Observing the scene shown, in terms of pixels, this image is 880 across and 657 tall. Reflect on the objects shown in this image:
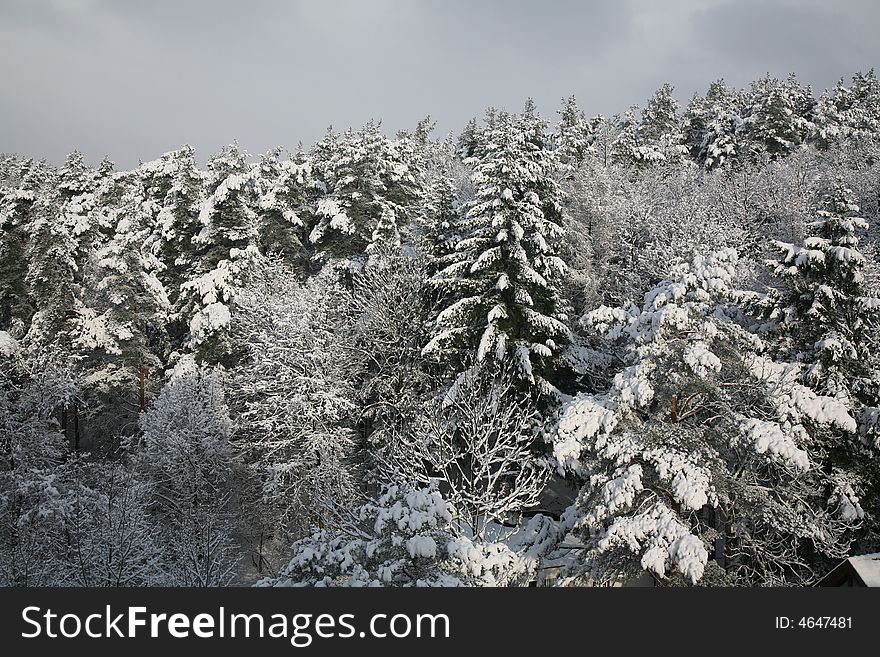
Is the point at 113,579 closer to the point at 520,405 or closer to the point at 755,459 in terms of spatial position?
the point at 520,405

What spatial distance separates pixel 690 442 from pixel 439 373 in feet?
38.5

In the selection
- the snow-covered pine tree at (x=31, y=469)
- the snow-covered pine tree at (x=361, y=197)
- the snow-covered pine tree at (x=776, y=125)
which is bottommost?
the snow-covered pine tree at (x=31, y=469)

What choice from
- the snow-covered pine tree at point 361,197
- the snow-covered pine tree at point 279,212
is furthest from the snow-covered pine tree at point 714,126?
the snow-covered pine tree at point 279,212

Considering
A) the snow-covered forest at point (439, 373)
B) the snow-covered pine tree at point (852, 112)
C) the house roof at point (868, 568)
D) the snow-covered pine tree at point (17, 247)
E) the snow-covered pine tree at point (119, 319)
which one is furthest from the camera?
the snow-covered pine tree at point (852, 112)

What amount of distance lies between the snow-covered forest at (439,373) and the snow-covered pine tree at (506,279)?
119mm

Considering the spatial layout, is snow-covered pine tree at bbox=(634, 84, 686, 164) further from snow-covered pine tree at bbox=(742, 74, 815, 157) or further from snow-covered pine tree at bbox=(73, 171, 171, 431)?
snow-covered pine tree at bbox=(73, 171, 171, 431)

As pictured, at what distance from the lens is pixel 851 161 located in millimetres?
43188

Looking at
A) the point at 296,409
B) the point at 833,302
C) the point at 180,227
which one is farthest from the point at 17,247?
the point at 833,302

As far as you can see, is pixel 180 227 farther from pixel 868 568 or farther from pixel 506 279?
pixel 868 568

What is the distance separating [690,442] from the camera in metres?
13.8

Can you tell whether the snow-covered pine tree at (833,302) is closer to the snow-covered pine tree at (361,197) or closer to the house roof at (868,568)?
the house roof at (868,568)

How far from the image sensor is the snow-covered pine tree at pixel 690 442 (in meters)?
13.0

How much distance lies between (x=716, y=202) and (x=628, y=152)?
2284 centimetres

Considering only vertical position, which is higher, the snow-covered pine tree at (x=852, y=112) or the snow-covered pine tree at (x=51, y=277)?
Result: the snow-covered pine tree at (x=852, y=112)
